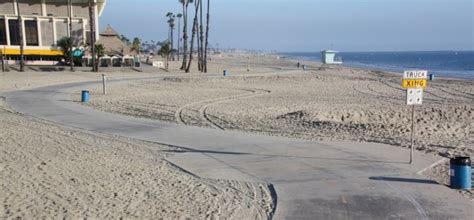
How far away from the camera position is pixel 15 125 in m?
14.8

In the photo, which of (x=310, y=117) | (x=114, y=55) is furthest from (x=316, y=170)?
(x=114, y=55)

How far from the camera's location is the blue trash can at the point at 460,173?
26.4 feet

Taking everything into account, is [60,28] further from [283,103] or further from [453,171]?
[453,171]

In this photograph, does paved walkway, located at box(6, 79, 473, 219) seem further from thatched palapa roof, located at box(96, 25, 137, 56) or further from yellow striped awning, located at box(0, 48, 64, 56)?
yellow striped awning, located at box(0, 48, 64, 56)

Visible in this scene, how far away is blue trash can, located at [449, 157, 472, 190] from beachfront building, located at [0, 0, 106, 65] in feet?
184

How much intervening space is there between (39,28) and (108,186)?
194 feet

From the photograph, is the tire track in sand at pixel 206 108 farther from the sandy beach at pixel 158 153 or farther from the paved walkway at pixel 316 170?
the paved walkway at pixel 316 170

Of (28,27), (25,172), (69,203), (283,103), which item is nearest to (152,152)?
(25,172)

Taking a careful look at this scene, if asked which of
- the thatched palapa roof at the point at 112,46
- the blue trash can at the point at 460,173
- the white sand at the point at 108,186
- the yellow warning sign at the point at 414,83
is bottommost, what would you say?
the white sand at the point at 108,186

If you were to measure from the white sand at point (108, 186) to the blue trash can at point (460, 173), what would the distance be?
3185 millimetres

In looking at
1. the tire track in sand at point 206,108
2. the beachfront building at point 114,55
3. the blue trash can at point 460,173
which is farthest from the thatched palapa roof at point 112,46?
the blue trash can at point 460,173

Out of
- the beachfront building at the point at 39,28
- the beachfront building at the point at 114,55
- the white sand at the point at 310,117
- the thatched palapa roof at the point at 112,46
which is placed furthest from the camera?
the thatched palapa roof at the point at 112,46

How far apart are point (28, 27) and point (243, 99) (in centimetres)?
4630

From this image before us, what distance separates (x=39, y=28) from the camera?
61469mm
